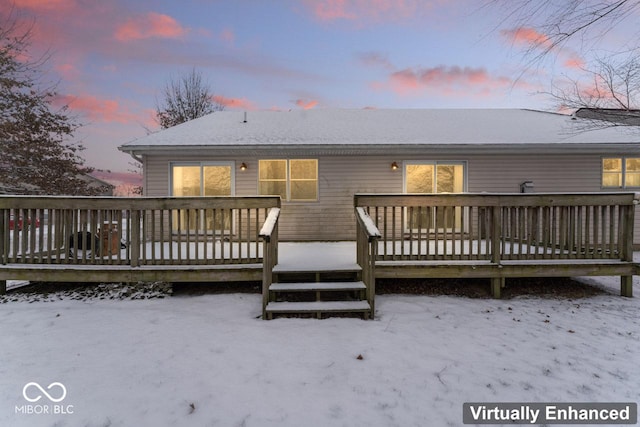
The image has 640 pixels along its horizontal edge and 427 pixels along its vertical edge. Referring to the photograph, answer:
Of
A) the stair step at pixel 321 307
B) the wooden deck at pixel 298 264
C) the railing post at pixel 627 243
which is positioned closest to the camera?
the stair step at pixel 321 307

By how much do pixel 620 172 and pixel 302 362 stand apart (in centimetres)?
1022

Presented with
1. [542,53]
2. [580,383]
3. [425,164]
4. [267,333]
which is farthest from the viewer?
[425,164]

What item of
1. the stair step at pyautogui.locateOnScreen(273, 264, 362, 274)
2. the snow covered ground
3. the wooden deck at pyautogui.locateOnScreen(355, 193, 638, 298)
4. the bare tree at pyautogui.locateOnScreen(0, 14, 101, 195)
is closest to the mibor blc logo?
the snow covered ground

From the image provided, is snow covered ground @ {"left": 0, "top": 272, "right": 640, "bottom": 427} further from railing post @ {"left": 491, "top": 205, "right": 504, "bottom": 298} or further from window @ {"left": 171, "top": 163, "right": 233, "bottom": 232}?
window @ {"left": 171, "top": 163, "right": 233, "bottom": 232}

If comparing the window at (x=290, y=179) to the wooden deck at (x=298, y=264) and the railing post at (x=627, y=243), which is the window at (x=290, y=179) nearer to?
the wooden deck at (x=298, y=264)

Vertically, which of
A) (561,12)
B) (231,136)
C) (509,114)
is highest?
(509,114)

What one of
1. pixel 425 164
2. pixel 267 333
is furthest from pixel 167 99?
pixel 267 333

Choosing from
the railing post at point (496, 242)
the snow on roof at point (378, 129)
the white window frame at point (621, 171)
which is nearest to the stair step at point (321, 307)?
the railing post at point (496, 242)

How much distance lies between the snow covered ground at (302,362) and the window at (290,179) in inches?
160

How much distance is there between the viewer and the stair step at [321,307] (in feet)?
12.8

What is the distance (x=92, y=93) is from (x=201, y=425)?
2033 cm

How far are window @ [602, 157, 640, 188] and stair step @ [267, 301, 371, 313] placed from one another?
852 cm

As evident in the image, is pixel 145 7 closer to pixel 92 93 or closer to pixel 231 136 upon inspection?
pixel 231 136

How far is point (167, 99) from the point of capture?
2069cm
